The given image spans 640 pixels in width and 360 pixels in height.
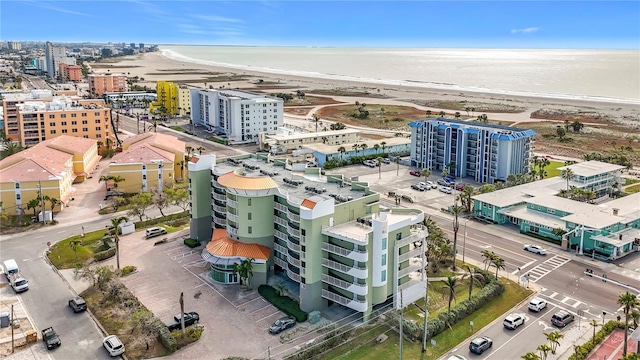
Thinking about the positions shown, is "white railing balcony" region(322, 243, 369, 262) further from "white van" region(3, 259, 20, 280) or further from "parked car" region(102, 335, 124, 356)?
"white van" region(3, 259, 20, 280)

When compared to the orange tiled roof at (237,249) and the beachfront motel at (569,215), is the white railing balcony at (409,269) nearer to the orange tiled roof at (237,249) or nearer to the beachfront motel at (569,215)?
the orange tiled roof at (237,249)

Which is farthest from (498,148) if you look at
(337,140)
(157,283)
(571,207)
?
(157,283)

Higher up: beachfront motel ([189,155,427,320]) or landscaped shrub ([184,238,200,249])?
beachfront motel ([189,155,427,320])

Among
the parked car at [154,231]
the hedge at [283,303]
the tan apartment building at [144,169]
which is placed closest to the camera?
the hedge at [283,303]

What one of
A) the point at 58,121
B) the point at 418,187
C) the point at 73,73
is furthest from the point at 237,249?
the point at 73,73

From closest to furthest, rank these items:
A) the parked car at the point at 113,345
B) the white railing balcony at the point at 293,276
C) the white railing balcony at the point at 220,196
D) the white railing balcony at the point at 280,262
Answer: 1. the parked car at the point at 113,345
2. the white railing balcony at the point at 293,276
3. the white railing balcony at the point at 280,262
4. the white railing balcony at the point at 220,196

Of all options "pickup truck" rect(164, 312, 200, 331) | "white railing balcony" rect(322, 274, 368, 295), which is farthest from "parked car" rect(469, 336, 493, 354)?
"pickup truck" rect(164, 312, 200, 331)

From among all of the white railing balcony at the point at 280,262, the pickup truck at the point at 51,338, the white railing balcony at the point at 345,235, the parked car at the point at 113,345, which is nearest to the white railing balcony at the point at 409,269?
the white railing balcony at the point at 345,235
